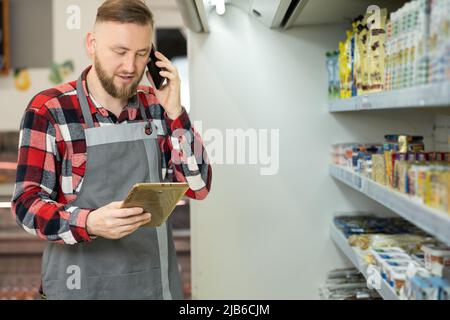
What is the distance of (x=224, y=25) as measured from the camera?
2688 millimetres

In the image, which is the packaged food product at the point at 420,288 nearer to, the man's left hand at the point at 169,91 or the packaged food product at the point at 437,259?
the packaged food product at the point at 437,259

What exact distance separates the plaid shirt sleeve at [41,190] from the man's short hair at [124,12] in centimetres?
36

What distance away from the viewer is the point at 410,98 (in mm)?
1391

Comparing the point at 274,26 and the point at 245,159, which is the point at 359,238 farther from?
the point at 274,26

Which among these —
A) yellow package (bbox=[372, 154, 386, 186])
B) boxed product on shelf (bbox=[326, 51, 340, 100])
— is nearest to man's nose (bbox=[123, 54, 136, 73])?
yellow package (bbox=[372, 154, 386, 186])

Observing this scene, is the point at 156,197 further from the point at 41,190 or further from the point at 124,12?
the point at 124,12

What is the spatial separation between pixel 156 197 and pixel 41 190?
39 centimetres

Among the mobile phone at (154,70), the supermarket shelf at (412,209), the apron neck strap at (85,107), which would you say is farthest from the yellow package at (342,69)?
the apron neck strap at (85,107)

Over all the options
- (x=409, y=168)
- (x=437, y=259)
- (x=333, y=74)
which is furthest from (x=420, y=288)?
(x=333, y=74)

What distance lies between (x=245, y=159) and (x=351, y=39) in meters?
0.83

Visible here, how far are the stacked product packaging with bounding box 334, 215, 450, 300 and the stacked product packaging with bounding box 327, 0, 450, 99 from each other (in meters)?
0.47

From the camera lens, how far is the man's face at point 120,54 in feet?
6.03
